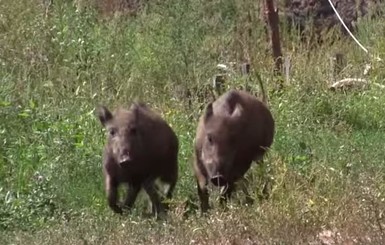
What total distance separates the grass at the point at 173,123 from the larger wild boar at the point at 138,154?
187mm

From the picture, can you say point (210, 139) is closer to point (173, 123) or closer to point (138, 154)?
point (138, 154)

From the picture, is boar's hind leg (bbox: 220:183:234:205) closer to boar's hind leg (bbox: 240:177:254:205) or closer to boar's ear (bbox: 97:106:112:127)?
boar's hind leg (bbox: 240:177:254:205)

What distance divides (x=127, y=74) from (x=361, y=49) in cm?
309

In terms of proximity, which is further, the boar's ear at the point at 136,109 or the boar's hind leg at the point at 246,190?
the boar's ear at the point at 136,109

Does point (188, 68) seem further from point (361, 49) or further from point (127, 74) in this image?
point (361, 49)

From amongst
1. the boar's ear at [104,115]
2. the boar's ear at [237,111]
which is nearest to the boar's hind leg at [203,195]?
the boar's ear at [237,111]

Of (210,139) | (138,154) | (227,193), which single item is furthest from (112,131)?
(227,193)

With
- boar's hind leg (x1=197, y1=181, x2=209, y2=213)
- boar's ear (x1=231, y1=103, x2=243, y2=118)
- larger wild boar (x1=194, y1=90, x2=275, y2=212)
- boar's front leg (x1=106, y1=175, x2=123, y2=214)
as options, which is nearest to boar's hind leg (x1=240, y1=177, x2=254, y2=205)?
larger wild boar (x1=194, y1=90, x2=275, y2=212)

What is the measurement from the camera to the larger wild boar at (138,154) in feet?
29.0

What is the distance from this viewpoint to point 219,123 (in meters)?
9.02

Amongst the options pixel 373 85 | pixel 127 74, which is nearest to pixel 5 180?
pixel 127 74

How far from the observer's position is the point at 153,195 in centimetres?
891

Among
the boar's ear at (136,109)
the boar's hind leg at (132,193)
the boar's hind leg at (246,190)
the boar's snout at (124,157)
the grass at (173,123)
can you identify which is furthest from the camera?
the boar's ear at (136,109)

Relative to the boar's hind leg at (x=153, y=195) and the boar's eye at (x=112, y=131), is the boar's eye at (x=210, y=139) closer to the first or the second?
the boar's hind leg at (x=153, y=195)
